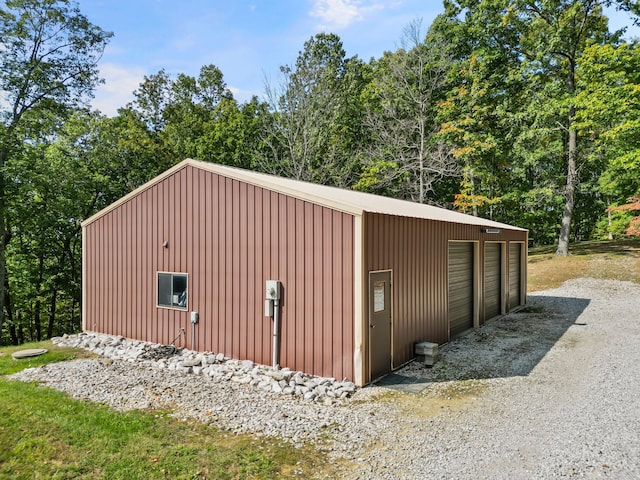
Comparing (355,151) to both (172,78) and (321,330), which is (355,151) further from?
(321,330)

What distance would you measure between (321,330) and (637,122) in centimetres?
1824

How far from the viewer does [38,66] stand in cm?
1553

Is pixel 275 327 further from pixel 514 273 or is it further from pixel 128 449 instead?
pixel 514 273

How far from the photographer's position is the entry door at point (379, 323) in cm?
635

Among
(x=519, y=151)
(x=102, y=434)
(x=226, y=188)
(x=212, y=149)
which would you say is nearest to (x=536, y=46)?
(x=519, y=151)

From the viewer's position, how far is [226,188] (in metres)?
7.76

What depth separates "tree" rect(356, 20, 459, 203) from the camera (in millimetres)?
20781

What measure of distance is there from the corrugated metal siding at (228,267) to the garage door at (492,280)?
6.41 m

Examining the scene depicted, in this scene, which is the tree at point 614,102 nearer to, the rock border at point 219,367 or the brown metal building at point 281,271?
the brown metal building at point 281,271

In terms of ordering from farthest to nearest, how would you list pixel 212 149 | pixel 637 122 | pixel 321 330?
pixel 212 149 < pixel 637 122 < pixel 321 330

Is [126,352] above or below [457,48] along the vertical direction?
below

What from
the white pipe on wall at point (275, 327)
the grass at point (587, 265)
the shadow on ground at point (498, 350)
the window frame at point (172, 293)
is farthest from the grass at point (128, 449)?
the grass at point (587, 265)

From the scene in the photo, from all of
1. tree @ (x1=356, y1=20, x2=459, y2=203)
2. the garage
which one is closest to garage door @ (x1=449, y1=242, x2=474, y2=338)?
the garage

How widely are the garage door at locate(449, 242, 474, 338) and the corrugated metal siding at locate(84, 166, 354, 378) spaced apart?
398 cm
